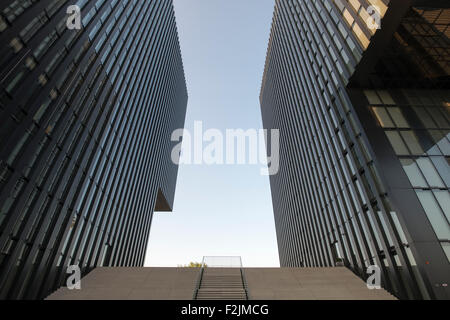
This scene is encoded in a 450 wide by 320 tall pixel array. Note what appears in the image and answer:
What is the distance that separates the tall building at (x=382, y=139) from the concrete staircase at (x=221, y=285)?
10.3 meters

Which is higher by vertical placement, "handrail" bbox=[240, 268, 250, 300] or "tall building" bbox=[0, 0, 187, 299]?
"tall building" bbox=[0, 0, 187, 299]

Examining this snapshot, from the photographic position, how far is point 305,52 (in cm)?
3766

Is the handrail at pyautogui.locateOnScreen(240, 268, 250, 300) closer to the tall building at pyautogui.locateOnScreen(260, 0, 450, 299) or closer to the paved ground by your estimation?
the paved ground

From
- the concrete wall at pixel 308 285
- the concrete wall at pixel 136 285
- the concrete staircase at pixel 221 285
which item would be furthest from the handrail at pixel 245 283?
the concrete wall at pixel 136 285

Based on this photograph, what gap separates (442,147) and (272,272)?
1645 centimetres

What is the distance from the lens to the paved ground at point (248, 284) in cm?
1758

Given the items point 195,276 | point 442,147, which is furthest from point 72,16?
point 442,147

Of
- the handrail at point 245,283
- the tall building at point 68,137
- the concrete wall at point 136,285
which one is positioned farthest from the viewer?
the concrete wall at point 136,285

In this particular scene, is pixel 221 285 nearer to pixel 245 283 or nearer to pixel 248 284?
pixel 245 283

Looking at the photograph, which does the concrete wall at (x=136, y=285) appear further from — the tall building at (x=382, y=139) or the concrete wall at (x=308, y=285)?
the tall building at (x=382, y=139)

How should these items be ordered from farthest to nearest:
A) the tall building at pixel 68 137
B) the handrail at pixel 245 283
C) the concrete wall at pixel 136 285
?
the concrete wall at pixel 136 285 → the handrail at pixel 245 283 → the tall building at pixel 68 137

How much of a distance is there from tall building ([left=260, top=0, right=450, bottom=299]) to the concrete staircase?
10.3m

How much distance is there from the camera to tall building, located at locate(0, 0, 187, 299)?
16203 millimetres

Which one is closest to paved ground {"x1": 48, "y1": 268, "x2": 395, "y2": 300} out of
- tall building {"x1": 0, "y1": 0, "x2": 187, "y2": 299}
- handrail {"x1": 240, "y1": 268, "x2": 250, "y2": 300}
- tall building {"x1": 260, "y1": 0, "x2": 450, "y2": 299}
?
handrail {"x1": 240, "y1": 268, "x2": 250, "y2": 300}
